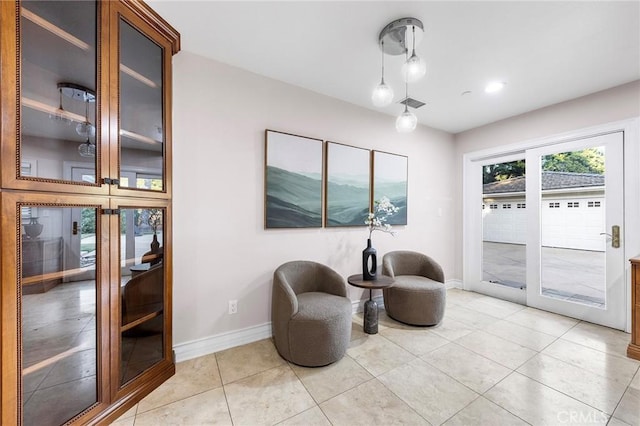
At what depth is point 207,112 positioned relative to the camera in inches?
88.4

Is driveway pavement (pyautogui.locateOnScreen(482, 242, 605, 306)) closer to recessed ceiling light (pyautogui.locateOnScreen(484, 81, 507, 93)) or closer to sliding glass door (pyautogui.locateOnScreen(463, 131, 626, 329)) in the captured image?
sliding glass door (pyautogui.locateOnScreen(463, 131, 626, 329))

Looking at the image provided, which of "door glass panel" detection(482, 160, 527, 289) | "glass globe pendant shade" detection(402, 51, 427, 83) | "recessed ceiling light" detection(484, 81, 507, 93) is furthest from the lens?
"door glass panel" detection(482, 160, 527, 289)

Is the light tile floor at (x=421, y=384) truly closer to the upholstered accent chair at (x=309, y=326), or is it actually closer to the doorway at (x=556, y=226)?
the upholstered accent chair at (x=309, y=326)

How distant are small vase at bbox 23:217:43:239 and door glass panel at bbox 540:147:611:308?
481cm

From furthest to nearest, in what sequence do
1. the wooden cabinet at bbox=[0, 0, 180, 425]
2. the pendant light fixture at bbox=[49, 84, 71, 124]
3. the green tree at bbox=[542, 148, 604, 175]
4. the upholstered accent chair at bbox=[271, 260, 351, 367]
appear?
the green tree at bbox=[542, 148, 604, 175] < the upholstered accent chair at bbox=[271, 260, 351, 367] < the pendant light fixture at bbox=[49, 84, 71, 124] < the wooden cabinet at bbox=[0, 0, 180, 425]

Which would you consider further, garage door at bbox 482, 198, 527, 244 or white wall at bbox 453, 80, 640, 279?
garage door at bbox 482, 198, 527, 244

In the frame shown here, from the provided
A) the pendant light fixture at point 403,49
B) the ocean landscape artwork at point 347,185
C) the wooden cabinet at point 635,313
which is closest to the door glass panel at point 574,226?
the wooden cabinet at point 635,313

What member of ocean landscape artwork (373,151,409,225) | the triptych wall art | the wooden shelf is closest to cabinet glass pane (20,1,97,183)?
the wooden shelf

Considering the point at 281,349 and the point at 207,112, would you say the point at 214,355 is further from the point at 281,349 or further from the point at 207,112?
the point at 207,112

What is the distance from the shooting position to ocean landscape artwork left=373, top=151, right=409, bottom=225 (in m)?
3.30

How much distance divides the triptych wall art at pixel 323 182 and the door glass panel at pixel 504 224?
1541 mm

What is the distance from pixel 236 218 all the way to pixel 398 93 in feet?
7.56

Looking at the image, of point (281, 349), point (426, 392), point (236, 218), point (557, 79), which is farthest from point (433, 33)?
point (281, 349)

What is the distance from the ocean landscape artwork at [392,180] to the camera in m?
3.30
